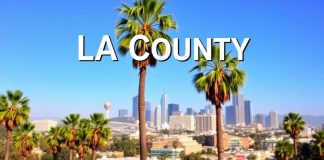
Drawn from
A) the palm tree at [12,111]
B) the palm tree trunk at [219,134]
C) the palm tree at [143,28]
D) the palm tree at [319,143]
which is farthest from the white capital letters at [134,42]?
the palm tree at [319,143]

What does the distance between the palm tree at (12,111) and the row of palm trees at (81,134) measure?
29.7 ft

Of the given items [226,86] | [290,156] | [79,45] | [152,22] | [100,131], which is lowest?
[290,156]

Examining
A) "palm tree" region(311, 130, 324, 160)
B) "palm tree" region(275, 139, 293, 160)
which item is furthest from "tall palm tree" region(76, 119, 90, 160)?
"palm tree" region(275, 139, 293, 160)

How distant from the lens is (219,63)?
80.0 ft

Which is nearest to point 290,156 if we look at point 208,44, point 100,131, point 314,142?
point 314,142

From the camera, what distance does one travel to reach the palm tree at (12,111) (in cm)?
3822

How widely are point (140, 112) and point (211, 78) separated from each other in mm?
5946

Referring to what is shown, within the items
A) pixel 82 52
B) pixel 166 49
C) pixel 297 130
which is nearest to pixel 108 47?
pixel 82 52

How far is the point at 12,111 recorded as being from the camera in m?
38.4

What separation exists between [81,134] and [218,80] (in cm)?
2892

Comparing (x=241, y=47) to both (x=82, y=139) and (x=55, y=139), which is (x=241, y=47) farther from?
(x=55, y=139)

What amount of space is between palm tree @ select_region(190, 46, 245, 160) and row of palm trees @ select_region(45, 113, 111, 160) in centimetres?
2364

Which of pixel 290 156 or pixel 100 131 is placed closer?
pixel 100 131

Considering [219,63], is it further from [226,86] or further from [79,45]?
[79,45]
